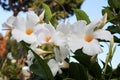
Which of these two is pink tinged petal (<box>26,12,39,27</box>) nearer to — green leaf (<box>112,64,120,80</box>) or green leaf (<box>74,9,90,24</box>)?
green leaf (<box>74,9,90,24</box>)

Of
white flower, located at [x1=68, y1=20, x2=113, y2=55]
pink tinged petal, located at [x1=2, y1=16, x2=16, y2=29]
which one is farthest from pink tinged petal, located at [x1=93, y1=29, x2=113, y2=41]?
pink tinged petal, located at [x1=2, y1=16, x2=16, y2=29]

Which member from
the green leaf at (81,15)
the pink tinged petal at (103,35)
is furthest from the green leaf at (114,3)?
the pink tinged petal at (103,35)

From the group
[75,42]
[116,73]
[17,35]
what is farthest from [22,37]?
[116,73]

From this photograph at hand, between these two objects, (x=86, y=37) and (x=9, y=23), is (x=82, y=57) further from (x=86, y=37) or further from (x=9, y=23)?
(x=9, y=23)

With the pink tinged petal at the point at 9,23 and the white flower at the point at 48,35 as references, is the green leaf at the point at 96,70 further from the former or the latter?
the pink tinged petal at the point at 9,23

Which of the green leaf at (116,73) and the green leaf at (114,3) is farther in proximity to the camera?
the green leaf at (114,3)

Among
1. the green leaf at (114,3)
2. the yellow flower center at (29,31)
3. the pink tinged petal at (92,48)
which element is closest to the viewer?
the pink tinged petal at (92,48)

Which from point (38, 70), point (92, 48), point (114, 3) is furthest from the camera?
point (114, 3)
